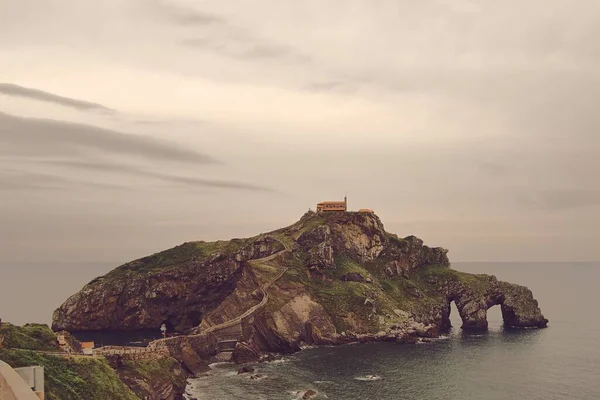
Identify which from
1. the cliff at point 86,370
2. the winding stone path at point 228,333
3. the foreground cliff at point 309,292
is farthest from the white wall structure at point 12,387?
the foreground cliff at point 309,292

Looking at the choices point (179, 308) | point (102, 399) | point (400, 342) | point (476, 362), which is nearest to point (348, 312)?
point (400, 342)

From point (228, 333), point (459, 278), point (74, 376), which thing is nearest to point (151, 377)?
point (74, 376)

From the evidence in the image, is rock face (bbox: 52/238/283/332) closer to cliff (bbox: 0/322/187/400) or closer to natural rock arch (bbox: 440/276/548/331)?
natural rock arch (bbox: 440/276/548/331)

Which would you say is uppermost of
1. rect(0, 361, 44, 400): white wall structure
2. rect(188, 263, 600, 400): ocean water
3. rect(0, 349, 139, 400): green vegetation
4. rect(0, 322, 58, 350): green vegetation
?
rect(0, 361, 44, 400): white wall structure

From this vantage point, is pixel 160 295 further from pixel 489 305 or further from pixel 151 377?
pixel 489 305

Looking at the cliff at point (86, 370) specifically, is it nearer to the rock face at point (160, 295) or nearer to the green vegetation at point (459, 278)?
the rock face at point (160, 295)

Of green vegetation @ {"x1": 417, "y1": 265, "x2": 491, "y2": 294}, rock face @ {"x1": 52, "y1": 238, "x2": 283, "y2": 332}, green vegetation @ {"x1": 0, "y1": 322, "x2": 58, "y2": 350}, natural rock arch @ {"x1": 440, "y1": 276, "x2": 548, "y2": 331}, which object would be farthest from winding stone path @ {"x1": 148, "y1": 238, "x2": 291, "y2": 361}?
natural rock arch @ {"x1": 440, "y1": 276, "x2": 548, "y2": 331}

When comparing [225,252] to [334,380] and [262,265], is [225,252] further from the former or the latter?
[334,380]
